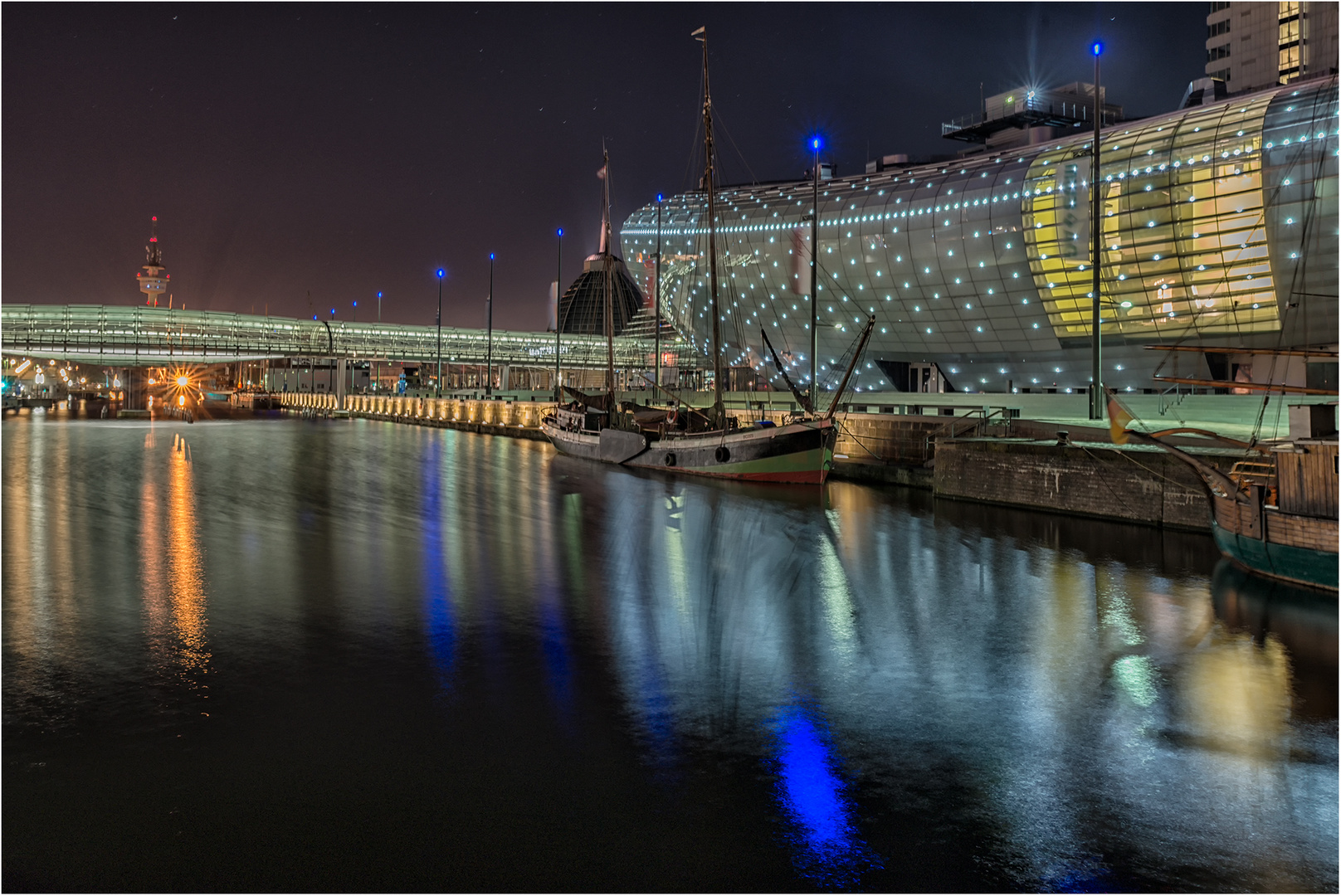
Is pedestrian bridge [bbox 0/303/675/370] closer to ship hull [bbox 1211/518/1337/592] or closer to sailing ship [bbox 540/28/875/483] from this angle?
sailing ship [bbox 540/28/875/483]

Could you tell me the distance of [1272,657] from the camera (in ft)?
34.8

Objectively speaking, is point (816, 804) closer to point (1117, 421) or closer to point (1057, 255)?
point (1117, 421)

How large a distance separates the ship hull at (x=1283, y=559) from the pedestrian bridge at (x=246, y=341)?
102098mm

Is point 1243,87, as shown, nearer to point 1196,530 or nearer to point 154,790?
point 1196,530

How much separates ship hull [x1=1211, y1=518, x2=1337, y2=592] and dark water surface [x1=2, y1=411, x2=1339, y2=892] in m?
0.51

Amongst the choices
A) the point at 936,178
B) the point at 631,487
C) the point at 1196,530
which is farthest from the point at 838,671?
the point at 936,178

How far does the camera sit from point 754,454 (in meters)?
32.8

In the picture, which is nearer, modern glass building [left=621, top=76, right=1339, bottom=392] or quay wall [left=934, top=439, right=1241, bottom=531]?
quay wall [left=934, top=439, right=1241, bottom=531]

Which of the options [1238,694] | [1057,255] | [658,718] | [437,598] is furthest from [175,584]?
[1057,255]

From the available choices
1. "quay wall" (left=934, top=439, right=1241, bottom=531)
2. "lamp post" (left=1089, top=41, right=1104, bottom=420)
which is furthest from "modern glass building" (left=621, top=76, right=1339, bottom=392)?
"quay wall" (left=934, top=439, right=1241, bottom=531)

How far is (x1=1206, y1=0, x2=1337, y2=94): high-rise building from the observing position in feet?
316

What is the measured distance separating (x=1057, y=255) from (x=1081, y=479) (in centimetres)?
3647

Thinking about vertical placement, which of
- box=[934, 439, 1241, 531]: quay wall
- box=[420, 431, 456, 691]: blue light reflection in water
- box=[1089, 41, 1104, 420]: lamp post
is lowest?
box=[420, 431, 456, 691]: blue light reflection in water

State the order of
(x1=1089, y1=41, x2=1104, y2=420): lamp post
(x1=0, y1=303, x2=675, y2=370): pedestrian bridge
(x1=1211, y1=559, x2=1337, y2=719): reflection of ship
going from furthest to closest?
(x1=0, y1=303, x2=675, y2=370): pedestrian bridge
(x1=1089, y1=41, x2=1104, y2=420): lamp post
(x1=1211, y1=559, x2=1337, y2=719): reflection of ship
